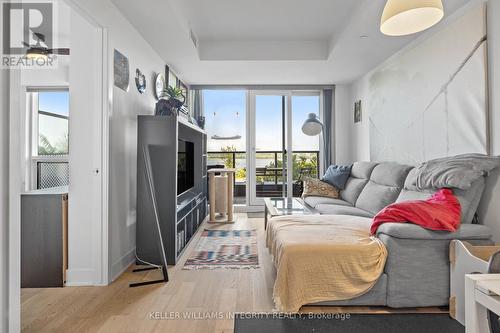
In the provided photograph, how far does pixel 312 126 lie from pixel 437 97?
2606 millimetres

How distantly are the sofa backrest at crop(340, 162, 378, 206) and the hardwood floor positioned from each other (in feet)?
6.06

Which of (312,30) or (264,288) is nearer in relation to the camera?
(264,288)

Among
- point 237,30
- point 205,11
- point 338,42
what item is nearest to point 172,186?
point 205,11

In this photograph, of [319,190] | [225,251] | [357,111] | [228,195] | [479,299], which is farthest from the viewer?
[357,111]

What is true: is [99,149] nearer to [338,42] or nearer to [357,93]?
[338,42]

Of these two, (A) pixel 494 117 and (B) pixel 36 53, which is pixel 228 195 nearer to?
(B) pixel 36 53

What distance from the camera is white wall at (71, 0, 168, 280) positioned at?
254 cm

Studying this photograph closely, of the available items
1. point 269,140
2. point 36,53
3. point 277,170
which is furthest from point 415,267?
point 269,140

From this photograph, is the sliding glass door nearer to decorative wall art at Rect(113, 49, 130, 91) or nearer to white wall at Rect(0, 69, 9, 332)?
decorative wall art at Rect(113, 49, 130, 91)

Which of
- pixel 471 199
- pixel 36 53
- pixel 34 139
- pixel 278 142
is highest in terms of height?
pixel 36 53

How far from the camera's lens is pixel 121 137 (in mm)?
2764

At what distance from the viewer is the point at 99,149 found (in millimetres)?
2451

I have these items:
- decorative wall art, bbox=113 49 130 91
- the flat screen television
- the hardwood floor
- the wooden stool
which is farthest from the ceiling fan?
the wooden stool

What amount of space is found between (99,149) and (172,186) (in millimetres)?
740
